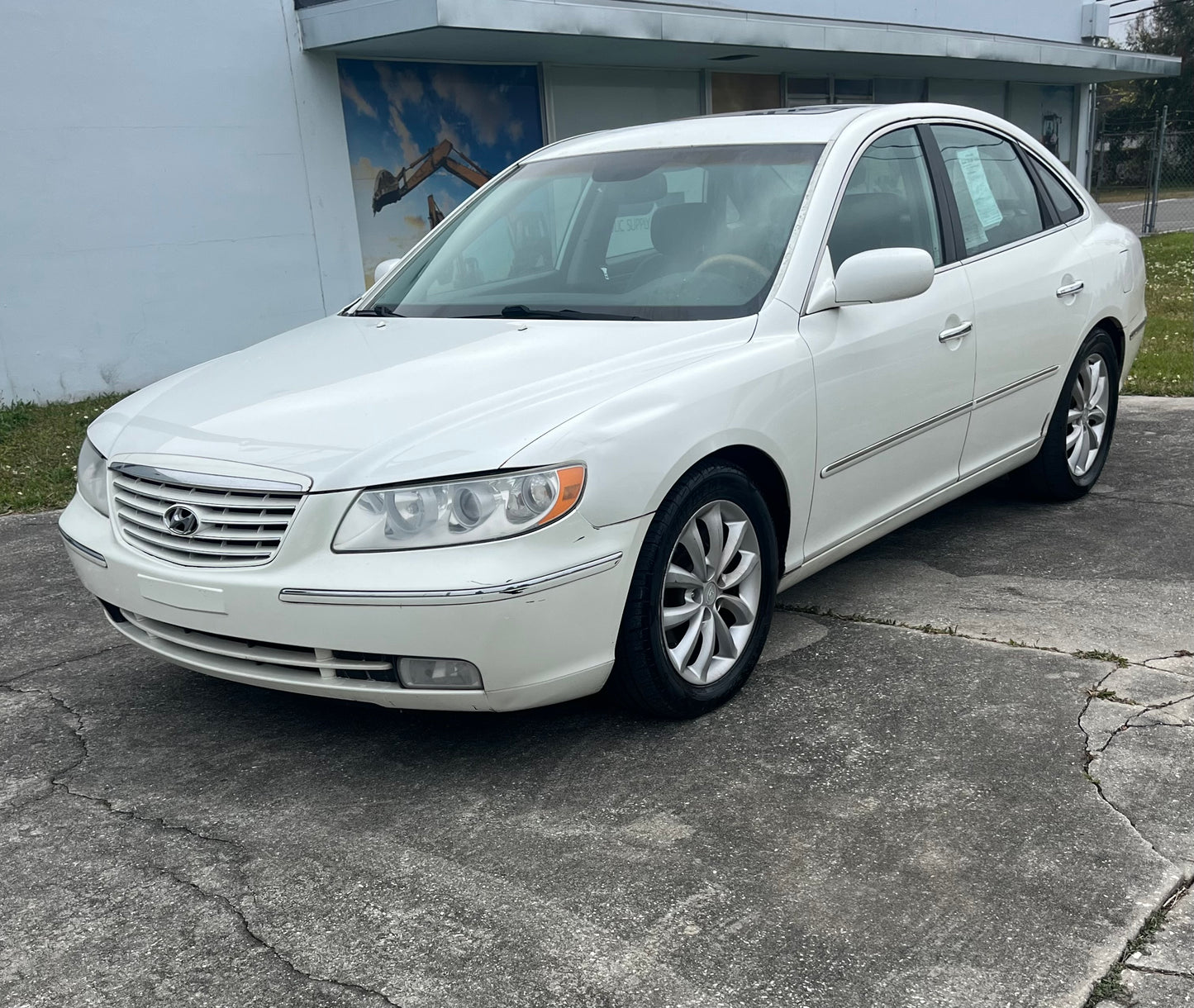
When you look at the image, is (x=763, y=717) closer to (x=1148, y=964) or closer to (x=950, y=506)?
(x=1148, y=964)

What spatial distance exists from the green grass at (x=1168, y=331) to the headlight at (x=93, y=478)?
223 inches

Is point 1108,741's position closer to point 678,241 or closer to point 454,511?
point 454,511

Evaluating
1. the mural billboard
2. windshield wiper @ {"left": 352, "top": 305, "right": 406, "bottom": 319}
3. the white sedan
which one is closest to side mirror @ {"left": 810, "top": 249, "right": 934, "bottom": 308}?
the white sedan

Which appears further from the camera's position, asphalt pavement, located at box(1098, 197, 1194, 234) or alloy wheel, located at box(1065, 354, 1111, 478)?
asphalt pavement, located at box(1098, 197, 1194, 234)

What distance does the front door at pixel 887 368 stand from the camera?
3877mm

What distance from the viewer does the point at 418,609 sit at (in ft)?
9.64

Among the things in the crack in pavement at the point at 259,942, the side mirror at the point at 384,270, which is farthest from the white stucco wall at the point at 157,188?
the crack in pavement at the point at 259,942

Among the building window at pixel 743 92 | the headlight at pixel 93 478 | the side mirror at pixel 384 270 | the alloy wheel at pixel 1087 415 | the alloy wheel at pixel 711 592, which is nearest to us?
the alloy wheel at pixel 711 592

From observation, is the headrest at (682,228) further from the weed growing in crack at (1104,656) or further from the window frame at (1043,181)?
the window frame at (1043,181)

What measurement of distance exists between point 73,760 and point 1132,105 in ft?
186

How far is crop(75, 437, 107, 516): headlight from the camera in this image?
3639 mm

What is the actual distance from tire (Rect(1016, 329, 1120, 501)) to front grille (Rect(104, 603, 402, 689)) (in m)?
3.34

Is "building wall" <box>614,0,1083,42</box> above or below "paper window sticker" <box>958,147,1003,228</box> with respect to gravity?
above

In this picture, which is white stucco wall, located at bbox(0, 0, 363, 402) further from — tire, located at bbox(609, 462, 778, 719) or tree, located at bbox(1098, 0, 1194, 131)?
tree, located at bbox(1098, 0, 1194, 131)
